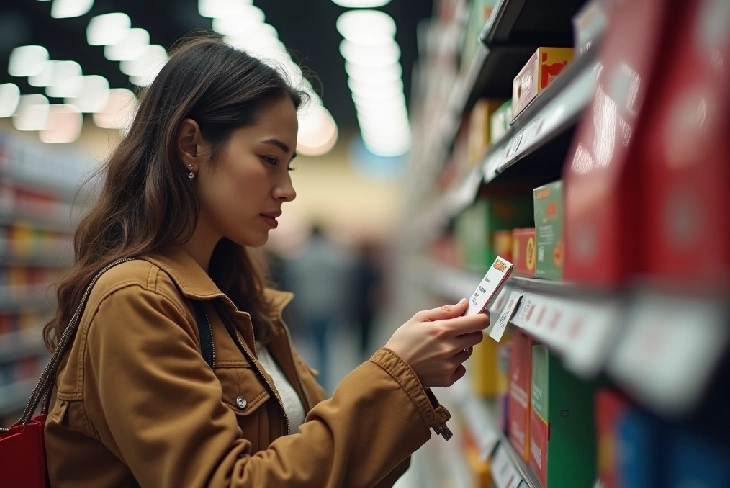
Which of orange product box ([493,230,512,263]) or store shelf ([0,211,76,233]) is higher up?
store shelf ([0,211,76,233])

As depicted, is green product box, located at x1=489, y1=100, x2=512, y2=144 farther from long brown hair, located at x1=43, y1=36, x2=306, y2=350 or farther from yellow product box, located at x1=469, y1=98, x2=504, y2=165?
long brown hair, located at x1=43, y1=36, x2=306, y2=350

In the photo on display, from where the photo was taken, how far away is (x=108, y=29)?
606 cm

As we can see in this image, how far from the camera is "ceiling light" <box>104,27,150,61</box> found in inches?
249

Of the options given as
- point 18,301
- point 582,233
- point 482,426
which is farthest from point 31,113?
point 582,233

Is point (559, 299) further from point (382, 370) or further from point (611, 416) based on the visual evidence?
point (382, 370)

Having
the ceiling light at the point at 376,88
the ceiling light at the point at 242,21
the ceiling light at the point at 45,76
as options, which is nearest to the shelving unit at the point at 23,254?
the ceiling light at the point at 242,21

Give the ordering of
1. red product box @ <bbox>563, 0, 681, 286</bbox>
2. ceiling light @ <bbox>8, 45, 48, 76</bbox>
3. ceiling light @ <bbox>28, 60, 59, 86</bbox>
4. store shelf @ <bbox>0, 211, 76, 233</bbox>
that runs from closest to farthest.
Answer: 1. red product box @ <bbox>563, 0, 681, 286</bbox>
2. store shelf @ <bbox>0, 211, 76, 233</bbox>
3. ceiling light @ <bbox>8, 45, 48, 76</bbox>
4. ceiling light @ <bbox>28, 60, 59, 86</bbox>

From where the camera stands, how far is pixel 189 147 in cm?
139

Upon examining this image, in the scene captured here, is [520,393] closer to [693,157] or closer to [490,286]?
[490,286]

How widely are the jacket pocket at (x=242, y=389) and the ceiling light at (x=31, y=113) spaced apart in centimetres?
865

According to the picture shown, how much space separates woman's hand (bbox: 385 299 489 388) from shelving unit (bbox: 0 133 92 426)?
136 inches

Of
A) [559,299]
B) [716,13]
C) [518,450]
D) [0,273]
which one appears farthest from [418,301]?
[716,13]

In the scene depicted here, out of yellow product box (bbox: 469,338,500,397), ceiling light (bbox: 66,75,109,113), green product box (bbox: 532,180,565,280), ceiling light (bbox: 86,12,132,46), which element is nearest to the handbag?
green product box (bbox: 532,180,565,280)

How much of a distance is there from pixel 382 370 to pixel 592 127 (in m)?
0.58
